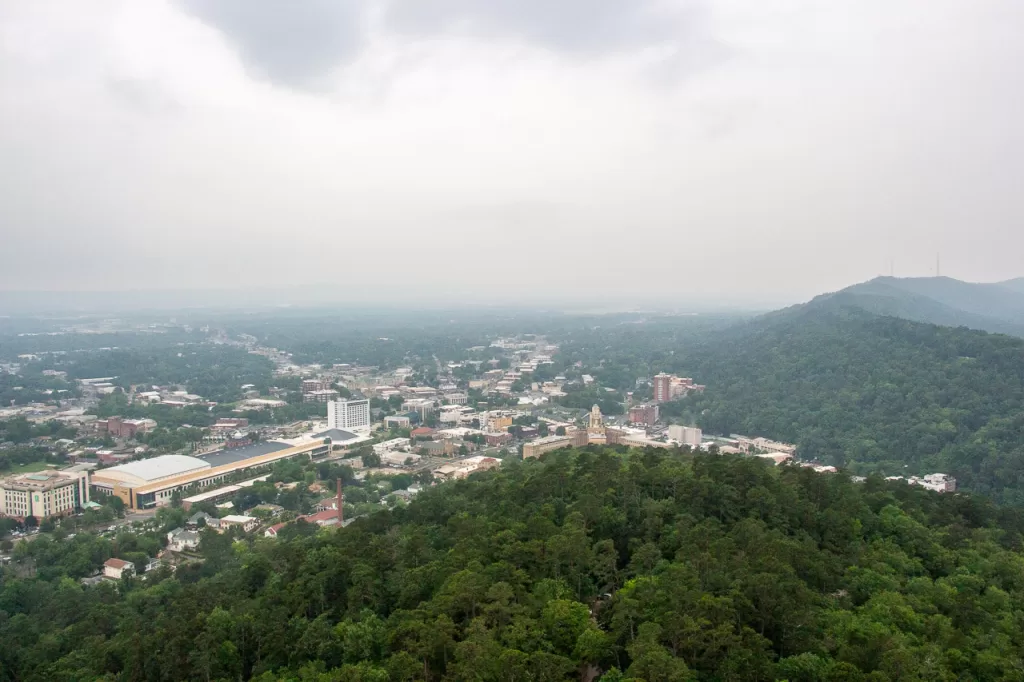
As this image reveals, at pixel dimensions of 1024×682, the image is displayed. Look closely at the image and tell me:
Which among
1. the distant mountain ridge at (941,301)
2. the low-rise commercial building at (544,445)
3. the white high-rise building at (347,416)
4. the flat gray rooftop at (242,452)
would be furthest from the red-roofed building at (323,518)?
the distant mountain ridge at (941,301)

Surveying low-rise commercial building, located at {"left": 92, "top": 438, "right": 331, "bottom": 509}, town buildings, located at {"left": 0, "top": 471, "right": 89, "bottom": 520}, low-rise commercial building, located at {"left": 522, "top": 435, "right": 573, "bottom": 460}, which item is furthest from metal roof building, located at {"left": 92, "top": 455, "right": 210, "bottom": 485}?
low-rise commercial building, located at {"left": 522, "top": 435, "right": 573, "bottom": 460}

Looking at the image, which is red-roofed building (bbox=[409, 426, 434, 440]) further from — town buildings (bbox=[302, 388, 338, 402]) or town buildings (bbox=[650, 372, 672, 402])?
town buildings (bbox=[650, 372, 672, 402])

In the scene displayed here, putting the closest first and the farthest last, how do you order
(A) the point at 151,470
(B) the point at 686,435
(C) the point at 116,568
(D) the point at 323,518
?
(C) the point at 116,568 → (D) the point at 323,518 → (A) the point at 151,470 → (B) the point at 686,435

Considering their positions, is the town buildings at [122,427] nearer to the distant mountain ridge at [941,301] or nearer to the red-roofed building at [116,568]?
the red-roofed building at [116,568]

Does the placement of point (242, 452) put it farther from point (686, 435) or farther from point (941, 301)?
point (941, 301)

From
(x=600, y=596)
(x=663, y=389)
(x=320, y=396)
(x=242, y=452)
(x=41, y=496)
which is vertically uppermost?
(x=600, y=596)

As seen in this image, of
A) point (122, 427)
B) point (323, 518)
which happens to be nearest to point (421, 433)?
point (323, 518)
